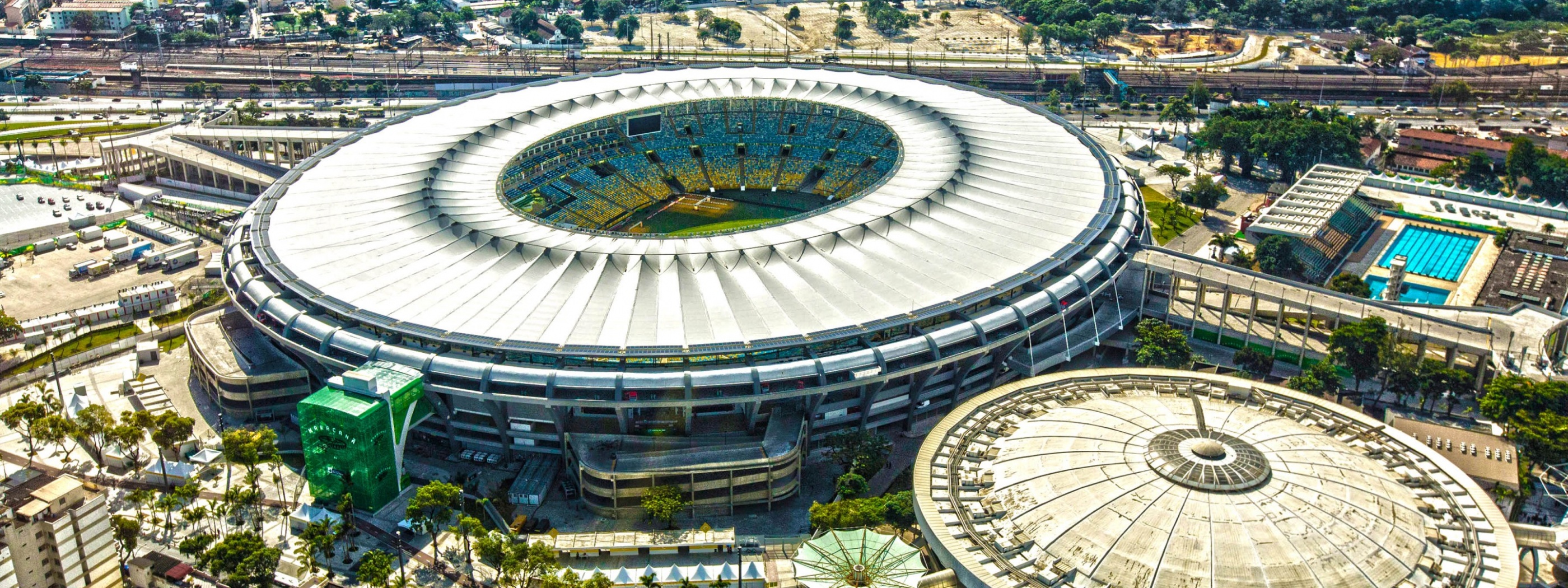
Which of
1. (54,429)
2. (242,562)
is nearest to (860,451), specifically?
(242,562)

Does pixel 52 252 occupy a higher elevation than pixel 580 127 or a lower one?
lower

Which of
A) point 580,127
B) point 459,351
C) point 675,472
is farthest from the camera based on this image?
point 580,127

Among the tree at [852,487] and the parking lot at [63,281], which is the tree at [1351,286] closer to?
the tree at [852,487]

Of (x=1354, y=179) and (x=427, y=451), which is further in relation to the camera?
(x=1354, y=179)

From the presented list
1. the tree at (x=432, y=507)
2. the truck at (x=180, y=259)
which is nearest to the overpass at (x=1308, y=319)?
the tree at (x=432, y=507)

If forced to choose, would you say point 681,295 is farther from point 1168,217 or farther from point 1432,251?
point 1432,251

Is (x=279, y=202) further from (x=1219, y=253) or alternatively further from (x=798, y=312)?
(x=1219, y=253)

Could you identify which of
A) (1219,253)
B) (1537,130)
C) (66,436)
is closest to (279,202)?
(66,436)
